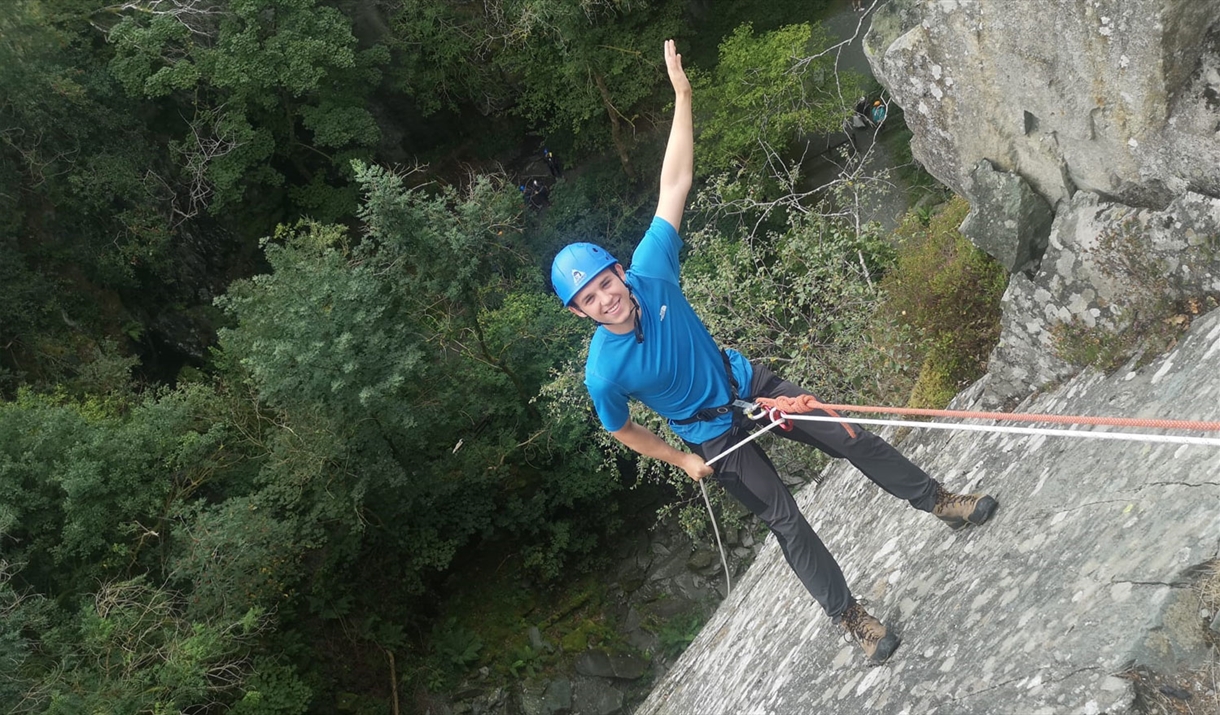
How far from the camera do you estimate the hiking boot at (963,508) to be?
4.73 meters

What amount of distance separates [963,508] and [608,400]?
1932 mm

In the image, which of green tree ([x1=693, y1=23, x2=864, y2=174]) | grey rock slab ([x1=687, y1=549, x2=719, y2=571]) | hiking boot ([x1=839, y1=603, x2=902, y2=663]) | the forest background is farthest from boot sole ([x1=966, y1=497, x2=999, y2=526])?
grey rock slab ([x1=687, y1=549, x2=719, y2=571])

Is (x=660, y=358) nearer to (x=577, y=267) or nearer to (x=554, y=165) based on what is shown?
(x=577, y=267)

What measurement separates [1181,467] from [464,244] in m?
13.4

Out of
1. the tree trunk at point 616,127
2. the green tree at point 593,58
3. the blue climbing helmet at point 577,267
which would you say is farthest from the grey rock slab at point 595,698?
the blue climbing helmet at point 577,267

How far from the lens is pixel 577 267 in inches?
168

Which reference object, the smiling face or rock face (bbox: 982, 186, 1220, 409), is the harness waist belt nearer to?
the smiling face

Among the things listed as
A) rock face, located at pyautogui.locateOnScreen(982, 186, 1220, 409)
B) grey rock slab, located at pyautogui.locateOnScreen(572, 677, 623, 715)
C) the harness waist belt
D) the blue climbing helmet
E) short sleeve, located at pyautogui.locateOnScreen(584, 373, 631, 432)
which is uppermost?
the blue climbing helmet

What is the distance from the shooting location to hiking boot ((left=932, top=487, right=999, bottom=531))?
473cm

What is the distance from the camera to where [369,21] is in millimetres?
24656

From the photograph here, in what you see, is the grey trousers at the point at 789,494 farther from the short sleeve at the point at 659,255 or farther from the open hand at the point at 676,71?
the open hand at the point at 676,71

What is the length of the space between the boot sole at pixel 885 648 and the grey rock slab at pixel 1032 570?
0.05m

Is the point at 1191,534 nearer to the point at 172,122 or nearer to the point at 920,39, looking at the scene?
the point at 920,39

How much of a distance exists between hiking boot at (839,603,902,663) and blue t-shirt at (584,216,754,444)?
3.91ft
